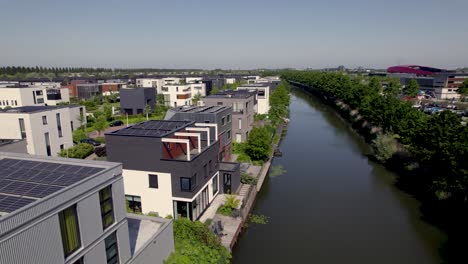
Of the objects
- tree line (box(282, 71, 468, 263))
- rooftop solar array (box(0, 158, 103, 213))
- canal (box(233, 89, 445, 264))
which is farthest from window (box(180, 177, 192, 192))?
tree line (box(282, 71, 468, 263))

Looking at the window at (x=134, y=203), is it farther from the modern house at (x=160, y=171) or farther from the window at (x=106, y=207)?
the window at (x=106, y=207)

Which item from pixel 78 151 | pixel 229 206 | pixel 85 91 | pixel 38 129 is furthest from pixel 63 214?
pixel 85 91

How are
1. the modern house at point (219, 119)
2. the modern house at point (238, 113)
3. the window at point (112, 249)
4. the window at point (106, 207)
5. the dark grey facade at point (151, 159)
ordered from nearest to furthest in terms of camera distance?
the window at point (106, 207) < the window at point (112, 249) < the dark grey facade at point (151, 159) < the modern house at point (219, 119) < the modern house at point (238, 113)

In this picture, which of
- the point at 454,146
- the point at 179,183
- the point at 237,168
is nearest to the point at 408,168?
the point at 454,146

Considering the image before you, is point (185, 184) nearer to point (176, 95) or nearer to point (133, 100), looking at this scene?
point (133, 100)

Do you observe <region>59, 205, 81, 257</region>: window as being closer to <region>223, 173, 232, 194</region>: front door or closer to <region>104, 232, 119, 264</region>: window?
<region>104, 232, 119, 264</region>: window

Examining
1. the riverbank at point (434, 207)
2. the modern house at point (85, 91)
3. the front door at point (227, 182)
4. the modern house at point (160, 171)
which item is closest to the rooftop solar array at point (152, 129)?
the modern house at point (160, 171)
